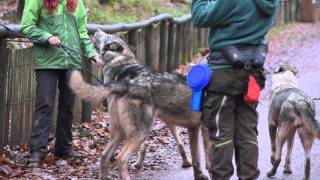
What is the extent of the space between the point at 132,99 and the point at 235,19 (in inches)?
66.1

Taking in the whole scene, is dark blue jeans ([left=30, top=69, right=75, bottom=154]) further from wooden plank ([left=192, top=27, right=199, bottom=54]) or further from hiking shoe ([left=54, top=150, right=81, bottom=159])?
wooden plank ([left=192, top=27, right=199, bottom=54])

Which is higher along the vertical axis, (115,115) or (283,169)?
(115,115)

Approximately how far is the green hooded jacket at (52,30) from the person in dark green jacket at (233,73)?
2.20 m

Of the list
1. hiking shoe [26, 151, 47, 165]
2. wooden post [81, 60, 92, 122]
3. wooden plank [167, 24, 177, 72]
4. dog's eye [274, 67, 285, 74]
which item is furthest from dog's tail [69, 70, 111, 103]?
wooden plank [167, 24, 177, 72]

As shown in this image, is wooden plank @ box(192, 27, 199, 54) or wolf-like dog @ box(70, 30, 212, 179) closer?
wolf-like dog @ box(70, 30, 212, 179)

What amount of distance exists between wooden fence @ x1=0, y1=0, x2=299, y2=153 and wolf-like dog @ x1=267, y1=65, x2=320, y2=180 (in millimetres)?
3005

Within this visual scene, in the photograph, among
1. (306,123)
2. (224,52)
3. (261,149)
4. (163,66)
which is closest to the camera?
(224,52)

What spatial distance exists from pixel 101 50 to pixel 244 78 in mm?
2350

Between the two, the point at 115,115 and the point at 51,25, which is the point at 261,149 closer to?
the point at 115,115

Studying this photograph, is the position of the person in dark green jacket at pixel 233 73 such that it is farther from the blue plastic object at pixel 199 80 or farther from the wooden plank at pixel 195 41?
the wooden plank at pixel 195 41

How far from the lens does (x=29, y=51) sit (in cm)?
775

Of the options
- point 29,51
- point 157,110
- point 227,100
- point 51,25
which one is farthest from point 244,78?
point 29,51

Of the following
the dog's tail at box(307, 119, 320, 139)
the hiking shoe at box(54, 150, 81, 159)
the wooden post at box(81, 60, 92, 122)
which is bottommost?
the hiking shoe at box(54, 150, 81, 159)

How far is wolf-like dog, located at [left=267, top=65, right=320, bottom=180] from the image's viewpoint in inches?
267
